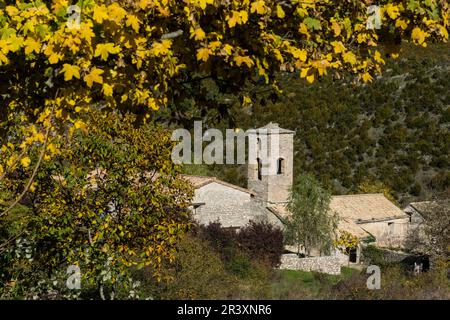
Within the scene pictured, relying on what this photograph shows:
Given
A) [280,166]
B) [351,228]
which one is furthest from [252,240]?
[280,166]

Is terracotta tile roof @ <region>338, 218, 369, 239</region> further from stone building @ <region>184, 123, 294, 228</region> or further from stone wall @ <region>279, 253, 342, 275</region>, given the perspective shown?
stone wall @ <region>279, 253, 342, 275</region>

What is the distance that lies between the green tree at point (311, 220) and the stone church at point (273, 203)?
1656mm

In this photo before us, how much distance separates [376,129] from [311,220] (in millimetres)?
19323

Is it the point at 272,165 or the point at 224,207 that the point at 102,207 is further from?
the point at 272,165

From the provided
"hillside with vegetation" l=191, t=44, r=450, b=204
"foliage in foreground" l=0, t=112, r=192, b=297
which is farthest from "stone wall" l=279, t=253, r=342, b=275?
"foliage in foreground" l=0, t=112, r=192, b=297

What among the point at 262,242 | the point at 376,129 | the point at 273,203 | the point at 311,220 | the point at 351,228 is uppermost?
the point at 376,129

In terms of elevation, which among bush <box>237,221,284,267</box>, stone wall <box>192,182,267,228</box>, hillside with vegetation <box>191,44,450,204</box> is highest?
hillside with vegetation <box>191,44,450,204</box>

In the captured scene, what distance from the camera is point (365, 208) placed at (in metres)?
38.2

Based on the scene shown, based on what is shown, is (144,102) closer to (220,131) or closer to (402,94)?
(220,131)

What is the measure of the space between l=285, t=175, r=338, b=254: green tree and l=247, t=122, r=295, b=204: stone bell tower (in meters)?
4.03

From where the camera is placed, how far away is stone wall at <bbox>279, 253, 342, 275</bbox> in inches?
1241

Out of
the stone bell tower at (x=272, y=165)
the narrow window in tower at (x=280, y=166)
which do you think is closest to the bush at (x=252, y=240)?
the stone bell tower at (x=272, y=165)

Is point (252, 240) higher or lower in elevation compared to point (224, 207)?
lower

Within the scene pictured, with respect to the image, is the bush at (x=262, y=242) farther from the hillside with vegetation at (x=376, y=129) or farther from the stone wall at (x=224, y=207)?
the hillside with vegetation at (x=376, y=129)
